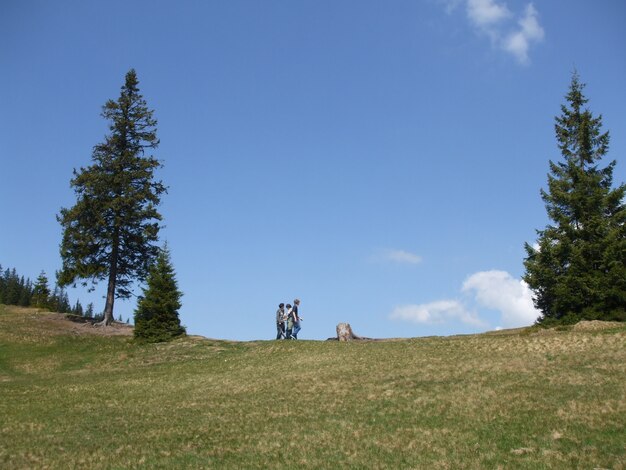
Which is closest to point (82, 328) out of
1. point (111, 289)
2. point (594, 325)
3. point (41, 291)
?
point (111, 289)

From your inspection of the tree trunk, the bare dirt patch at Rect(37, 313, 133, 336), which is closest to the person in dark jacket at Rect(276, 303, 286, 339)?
the bare dirt patch at Rect(37, 313, 133, 336)

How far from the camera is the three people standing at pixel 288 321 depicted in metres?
36.4

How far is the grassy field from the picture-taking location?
14.3m

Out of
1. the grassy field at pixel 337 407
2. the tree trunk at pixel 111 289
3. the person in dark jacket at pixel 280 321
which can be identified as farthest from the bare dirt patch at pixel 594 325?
the tree trunk at pixel 111 289

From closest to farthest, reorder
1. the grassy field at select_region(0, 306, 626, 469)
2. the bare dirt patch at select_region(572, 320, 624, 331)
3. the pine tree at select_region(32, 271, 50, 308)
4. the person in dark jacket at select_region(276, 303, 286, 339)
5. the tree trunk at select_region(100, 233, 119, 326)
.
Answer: the grassy field at select_region(0, 306, 626, 469)
the bare dirt patch at select_region(572, 320, 624, 331)
the person in dark jacket at select_region(276, 303, 286, 339)
the tree trunk at select_region(100, 233, 119, 326)
the pine tree at select_region(32, 271, 50, 308)

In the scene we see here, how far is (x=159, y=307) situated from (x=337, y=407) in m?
24.0

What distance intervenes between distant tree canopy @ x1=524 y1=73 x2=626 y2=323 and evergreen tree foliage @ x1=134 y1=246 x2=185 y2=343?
81.5ft

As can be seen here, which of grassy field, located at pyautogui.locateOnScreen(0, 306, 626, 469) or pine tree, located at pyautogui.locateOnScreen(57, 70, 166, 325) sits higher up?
pine tree, located at pyautogui.locateOnScreen(57, 70, 166, 325)

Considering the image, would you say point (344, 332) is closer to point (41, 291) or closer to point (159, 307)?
point (159, 307)

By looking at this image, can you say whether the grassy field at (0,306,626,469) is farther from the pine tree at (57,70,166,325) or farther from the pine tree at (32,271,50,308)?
the pine tree at (32,271,50,308)

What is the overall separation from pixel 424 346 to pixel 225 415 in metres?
14.8

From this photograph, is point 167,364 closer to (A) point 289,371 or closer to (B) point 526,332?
(A) point 289,371

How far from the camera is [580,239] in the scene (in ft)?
122

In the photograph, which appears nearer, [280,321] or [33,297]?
[280,321]
